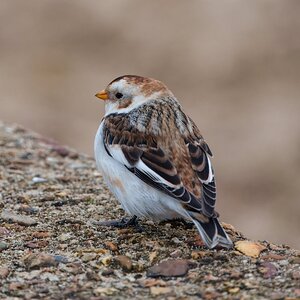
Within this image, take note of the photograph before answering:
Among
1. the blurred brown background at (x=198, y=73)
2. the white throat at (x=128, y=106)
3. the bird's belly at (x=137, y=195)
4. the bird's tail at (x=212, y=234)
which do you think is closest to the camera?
the bird's tail at (x=212, y=234)

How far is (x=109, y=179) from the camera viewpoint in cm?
495

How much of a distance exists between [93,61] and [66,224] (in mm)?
10878

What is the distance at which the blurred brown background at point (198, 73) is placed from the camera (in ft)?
38.2

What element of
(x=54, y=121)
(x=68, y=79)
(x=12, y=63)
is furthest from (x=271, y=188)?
(x=12, y=63)

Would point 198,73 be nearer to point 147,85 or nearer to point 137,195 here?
point 147,85

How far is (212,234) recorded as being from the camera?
14.6ft

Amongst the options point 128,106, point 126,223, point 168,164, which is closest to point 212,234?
point 168,164

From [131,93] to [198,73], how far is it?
10173 mm

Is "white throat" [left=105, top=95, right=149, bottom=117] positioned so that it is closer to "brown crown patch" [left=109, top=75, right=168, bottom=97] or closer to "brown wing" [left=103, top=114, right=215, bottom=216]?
"brown crown patch" [left=109, top=75, right=168, bottom=97]

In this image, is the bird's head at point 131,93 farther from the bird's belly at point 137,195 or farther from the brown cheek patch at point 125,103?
the bird's belly at point 137,195

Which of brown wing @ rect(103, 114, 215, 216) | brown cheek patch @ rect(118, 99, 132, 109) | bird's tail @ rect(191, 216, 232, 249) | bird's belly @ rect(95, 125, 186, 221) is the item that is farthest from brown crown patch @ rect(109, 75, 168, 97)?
bird's tail @ rect(191, 216, 232, 249)

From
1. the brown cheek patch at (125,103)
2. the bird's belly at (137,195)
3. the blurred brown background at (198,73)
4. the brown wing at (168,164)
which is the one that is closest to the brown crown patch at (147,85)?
the brown cheek patch at (125,103)

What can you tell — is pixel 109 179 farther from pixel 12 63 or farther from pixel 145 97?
pixel 12 63

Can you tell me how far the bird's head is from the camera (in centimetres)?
539
